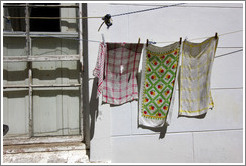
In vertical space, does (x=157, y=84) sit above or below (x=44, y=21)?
below

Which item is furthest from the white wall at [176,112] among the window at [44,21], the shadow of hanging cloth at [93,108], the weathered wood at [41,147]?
the window at [44,21]

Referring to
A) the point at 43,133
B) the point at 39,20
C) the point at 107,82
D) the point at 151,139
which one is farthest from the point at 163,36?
the point at 43,133

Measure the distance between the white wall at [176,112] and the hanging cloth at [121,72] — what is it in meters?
0.15

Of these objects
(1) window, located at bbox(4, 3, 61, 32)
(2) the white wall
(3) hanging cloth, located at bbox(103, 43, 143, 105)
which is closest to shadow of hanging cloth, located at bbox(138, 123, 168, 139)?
(2) the white wall

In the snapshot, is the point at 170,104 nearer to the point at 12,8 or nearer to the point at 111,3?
the point at 111,3

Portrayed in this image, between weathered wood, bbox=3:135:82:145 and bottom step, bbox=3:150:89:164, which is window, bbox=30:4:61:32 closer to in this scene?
weathered wood, bbox=3:135:82:145

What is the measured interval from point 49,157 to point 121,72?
4.89ft

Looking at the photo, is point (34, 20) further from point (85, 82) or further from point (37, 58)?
point (85, 82)

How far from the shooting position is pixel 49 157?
224 cm

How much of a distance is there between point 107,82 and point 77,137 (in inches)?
38.5

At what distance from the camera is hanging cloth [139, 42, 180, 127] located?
2.10 m

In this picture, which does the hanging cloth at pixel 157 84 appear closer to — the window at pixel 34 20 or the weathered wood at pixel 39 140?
the weathered wood at pixel 39 140

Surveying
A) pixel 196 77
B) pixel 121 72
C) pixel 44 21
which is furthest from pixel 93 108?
pixel 44 21

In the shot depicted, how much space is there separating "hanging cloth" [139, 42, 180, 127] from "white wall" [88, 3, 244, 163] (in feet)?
0.55
